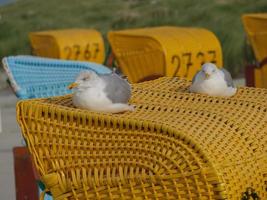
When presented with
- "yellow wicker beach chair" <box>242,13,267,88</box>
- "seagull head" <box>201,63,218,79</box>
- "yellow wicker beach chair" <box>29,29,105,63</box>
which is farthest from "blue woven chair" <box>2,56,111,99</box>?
"yellow wicker beach chair" <box>29,29,105,63</box>

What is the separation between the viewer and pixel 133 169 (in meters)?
2.58

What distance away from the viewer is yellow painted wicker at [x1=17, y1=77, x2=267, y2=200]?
2.47m

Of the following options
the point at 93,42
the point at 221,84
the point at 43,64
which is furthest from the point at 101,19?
the point at 221,84

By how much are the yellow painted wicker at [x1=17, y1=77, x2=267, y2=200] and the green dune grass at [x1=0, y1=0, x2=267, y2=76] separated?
1297 cm

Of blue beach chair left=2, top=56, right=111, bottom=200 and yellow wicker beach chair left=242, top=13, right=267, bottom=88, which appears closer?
blue beach chair left=2, top=56, right=111, bottom=200

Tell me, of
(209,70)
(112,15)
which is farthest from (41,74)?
(112,15)

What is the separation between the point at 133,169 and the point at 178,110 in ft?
1.19

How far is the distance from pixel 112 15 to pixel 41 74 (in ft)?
45.9

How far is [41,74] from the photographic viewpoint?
5.30 meters

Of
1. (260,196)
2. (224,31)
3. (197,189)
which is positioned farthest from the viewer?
(224,31)

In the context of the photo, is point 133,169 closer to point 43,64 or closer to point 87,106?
point 87,106

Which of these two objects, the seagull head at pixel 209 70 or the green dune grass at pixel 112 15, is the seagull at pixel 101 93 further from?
the green dune grass at pixel 112 15

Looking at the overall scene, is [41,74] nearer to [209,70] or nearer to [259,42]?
[209,70]

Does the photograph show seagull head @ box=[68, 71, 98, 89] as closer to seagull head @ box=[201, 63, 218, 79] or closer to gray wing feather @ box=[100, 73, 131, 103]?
gray wing feather @ box=[100, 73, 131, 103]
